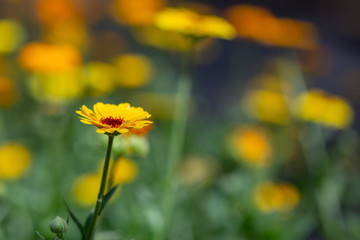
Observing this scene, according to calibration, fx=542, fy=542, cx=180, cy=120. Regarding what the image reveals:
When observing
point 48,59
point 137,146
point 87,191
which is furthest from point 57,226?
point 48,59

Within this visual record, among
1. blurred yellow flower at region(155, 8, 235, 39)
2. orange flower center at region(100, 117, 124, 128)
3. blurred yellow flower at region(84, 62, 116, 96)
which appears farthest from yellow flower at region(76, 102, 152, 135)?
blurred yellow flower at region(84, 62, 116, 96)

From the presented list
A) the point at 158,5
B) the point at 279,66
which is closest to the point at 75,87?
the point at 158,5

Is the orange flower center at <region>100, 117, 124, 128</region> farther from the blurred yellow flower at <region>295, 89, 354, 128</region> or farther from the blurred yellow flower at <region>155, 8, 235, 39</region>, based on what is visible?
the blurred yellow flower at <region>295, 89, 354, 128</region>

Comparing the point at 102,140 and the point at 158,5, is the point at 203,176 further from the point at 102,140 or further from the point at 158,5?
the point at 102,140

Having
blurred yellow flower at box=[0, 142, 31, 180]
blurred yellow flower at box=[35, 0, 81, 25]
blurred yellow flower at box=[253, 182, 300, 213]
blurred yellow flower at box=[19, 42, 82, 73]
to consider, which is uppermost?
blurred yellow flower at box=[35, 0, 81, 25]

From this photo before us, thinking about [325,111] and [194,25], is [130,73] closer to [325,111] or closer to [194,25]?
[325,111]

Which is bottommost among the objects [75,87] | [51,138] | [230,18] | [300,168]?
[300,168]

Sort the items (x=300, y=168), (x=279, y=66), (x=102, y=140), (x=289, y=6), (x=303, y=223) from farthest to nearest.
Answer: (x=289, y=6), (x=279, y=66), (x=300, y=168), (x=303, y=223), (x=102, y=140)
